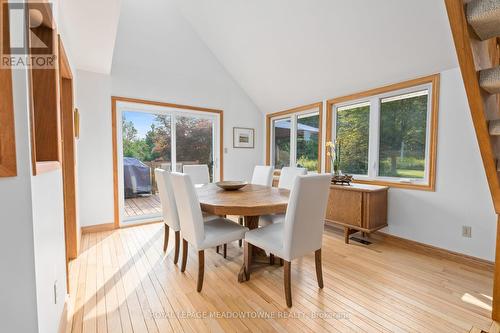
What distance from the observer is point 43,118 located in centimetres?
144

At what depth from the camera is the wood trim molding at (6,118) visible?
0.84m

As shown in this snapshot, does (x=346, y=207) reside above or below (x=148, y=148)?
below

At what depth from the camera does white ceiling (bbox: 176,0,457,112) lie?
2.36 meters

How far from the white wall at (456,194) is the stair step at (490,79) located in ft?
5.39

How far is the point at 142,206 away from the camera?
3877mm

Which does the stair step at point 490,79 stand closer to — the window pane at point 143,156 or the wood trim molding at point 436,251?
the wood trim molding at point 436,251

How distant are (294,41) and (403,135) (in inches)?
75.5

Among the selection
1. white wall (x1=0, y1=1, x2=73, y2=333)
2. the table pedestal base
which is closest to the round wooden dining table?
the table pedestal base

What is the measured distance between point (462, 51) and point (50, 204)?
224 cm

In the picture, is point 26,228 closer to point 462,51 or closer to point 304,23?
point 462,51

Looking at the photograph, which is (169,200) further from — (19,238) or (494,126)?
(494,126)

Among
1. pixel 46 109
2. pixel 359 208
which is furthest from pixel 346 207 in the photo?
pixel 46 109

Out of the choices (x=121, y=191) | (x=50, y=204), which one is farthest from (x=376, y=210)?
(x=121, y=191)

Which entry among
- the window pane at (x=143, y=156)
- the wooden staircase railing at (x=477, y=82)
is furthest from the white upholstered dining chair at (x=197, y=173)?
the wooden staircase railing at (x=477, y=82)
